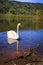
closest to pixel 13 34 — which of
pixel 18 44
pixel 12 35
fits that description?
pixel 12 35

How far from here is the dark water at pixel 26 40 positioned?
1722 millimetres

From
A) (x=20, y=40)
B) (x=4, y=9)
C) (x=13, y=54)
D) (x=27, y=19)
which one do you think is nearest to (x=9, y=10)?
(x=4, y=9)

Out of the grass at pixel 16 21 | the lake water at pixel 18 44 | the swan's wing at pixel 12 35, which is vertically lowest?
the lake water at pixel 18 44

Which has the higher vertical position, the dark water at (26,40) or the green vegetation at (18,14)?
the green vegetation at (18,14)

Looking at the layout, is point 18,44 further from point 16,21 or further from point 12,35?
point 16,21

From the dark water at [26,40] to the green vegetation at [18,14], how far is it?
5cm

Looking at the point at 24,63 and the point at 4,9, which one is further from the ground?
the point at 4,9

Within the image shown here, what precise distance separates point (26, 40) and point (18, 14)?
11.4 inches

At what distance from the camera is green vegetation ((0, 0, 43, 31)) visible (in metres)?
1.81

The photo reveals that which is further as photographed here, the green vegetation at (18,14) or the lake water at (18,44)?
the green vegetation at (18,14)

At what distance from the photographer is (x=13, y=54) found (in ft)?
5.51

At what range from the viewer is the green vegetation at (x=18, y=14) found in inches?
71.2

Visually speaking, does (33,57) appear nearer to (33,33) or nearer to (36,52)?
(36,52)

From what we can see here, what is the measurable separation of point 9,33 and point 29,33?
0.71 ft
